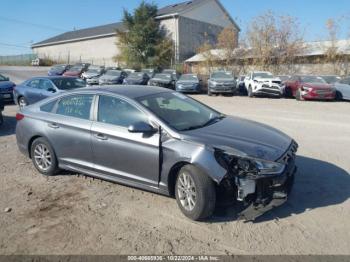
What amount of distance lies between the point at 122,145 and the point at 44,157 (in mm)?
1931

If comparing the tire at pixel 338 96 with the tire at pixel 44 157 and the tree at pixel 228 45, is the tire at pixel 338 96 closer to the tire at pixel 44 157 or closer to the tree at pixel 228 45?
the tire at pixel 44 157

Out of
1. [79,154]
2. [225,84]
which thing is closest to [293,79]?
[225,84]

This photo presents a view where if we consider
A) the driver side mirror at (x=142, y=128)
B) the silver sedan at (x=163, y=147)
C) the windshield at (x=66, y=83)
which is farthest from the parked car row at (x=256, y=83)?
the driver side mirror at (x=142, y=128)

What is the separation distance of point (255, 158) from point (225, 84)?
59.9ft

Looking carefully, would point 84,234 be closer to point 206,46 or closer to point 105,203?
point 105,203

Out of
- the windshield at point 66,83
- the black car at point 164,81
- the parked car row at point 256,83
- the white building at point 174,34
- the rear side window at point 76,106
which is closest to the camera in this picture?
the rear side window at point 76,106

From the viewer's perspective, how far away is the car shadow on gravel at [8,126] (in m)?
9.78

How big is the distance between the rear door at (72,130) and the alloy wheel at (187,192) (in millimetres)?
1631

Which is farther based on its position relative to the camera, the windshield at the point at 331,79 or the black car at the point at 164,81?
the black car at the point at 164,81

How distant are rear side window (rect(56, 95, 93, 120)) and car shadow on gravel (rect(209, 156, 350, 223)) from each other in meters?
2.53

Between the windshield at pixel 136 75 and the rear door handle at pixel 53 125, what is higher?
the windshield at pixel 136 75

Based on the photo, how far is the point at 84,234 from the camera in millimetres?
3949

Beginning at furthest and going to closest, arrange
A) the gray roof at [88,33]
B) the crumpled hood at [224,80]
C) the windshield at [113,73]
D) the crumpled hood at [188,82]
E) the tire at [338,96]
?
the gray roof at [88,33] < the windshield at [113,73] < the crumpled hood at [188,82] < the crumpled hood at [224,80] < the tire at [338,96]

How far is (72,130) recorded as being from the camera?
17.6 feet
